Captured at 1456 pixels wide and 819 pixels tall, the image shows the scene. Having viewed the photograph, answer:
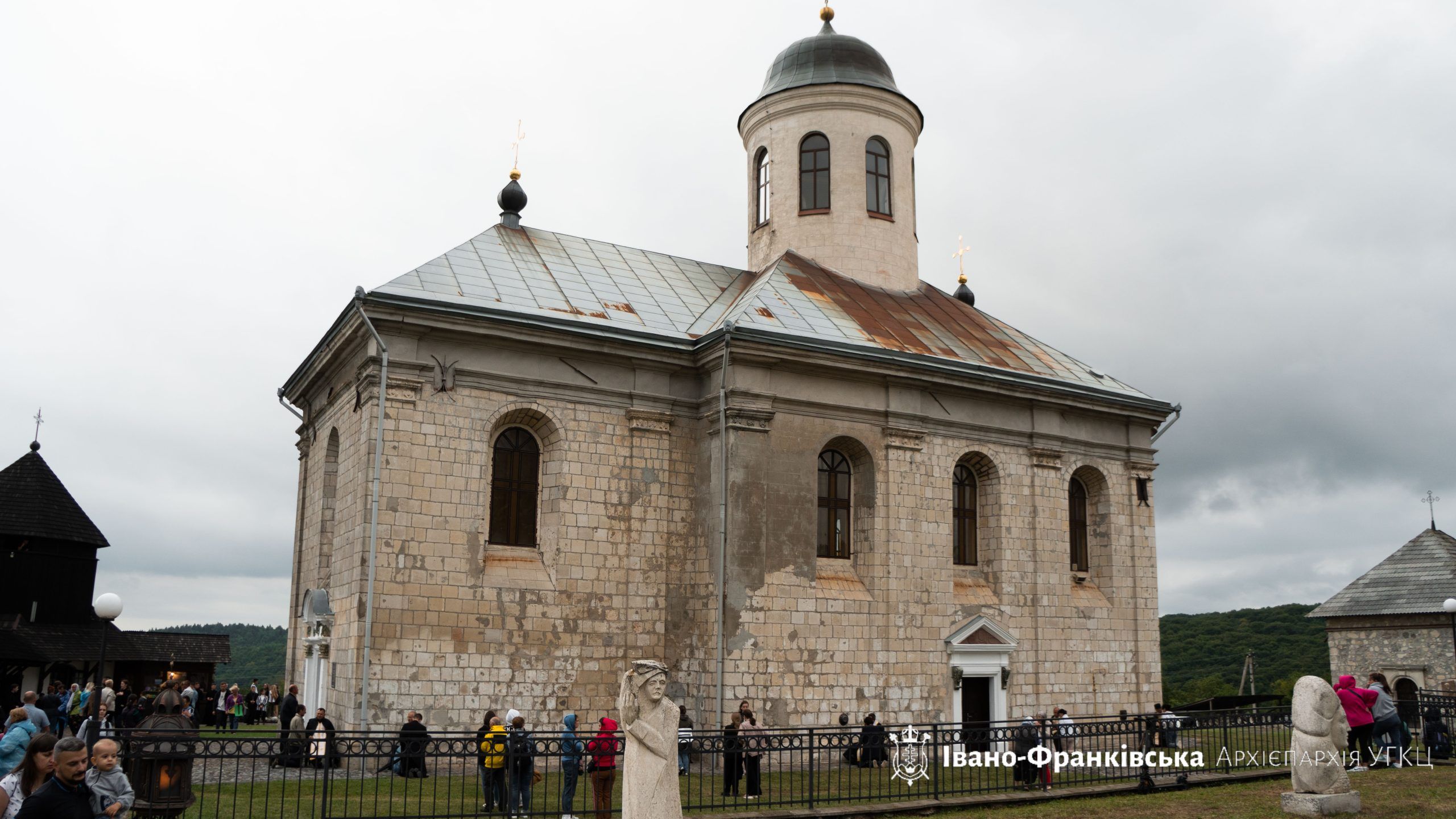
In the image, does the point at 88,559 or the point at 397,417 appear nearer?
the point at 397,417

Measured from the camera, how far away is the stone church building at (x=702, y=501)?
18.3m

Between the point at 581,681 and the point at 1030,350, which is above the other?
the point at 1030,350

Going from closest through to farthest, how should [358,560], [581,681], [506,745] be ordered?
[506,745] → [358,560] → [581,681]

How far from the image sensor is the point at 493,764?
42.1ft

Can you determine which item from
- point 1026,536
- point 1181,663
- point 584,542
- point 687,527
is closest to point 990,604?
point 1026,536

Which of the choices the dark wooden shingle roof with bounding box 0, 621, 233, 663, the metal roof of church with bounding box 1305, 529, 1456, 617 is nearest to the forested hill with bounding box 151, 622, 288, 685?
the dark wooden shingle roof with bounding box 0, 621, 233, 663

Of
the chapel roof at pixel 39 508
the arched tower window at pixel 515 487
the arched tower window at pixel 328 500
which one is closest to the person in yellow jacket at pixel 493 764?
the arched tower window at pixel 515 487

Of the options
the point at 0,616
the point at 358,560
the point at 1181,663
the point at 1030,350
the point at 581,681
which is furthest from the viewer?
the point at 1181,663

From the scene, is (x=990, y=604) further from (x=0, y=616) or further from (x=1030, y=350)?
(x=0, y=616)

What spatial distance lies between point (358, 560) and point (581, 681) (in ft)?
14.1

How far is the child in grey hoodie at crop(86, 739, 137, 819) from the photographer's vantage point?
7.11 metres

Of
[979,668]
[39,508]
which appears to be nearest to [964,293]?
[979,668]

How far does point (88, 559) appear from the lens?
31922mm

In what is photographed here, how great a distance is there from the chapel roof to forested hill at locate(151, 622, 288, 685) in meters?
30.7
